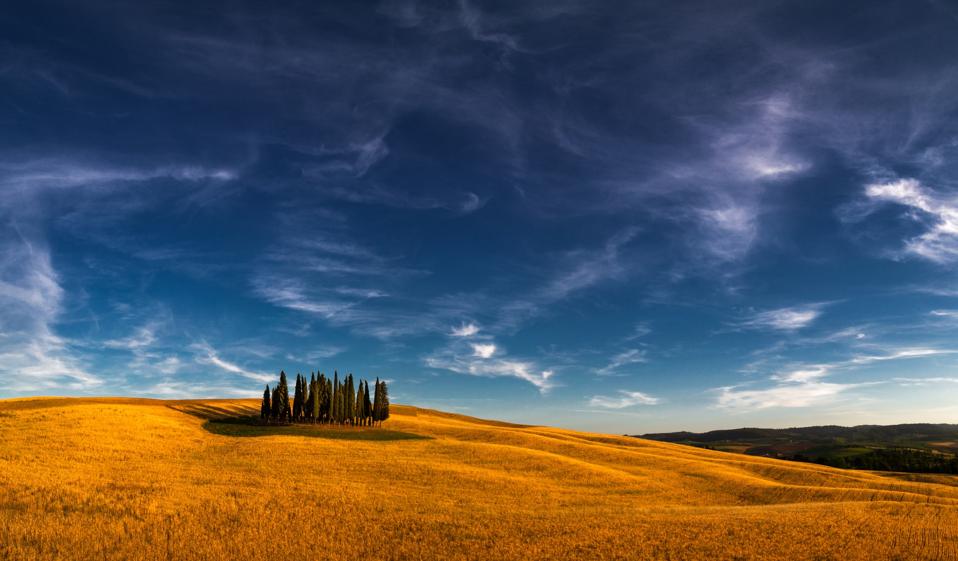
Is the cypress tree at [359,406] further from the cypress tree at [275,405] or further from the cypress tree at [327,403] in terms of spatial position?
the cypress tree at [275,405]

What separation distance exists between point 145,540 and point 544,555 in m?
15.1

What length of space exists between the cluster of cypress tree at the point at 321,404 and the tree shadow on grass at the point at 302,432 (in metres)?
8.39

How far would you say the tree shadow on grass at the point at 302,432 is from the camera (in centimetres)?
7475

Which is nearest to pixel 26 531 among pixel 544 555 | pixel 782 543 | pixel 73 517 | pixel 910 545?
pixel 73 517

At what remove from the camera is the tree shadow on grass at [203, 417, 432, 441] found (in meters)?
74.8

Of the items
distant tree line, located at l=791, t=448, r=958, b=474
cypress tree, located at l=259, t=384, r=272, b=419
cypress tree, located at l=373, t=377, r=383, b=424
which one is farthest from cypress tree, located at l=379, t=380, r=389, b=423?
distant tree line, located at l=791, t=448, r=958, b=474

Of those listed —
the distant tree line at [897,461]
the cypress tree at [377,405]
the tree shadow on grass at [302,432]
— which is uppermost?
the cypress tree at [377,405]

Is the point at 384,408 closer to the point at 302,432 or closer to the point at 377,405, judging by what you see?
the point at 377,405

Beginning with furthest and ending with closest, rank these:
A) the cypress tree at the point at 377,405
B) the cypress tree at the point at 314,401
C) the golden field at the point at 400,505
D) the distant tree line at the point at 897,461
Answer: the distant tree line at the point at 897,461, the cypress tree at the point at 377,405, the cypress tree at the point at 314,401, the golden field at the point at 400,505

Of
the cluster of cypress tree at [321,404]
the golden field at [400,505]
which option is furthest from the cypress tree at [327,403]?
the golden field at [400,505]

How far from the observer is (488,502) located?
35.2m

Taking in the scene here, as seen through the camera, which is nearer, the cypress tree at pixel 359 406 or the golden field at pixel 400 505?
the golden field at pixel 400 505

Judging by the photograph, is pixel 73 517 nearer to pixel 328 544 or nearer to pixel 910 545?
pixel 328 544

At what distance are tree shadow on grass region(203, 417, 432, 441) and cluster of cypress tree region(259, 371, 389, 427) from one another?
839 centimetres
